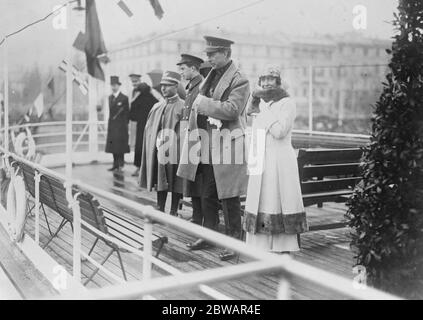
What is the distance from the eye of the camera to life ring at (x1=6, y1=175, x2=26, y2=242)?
4.29 metres

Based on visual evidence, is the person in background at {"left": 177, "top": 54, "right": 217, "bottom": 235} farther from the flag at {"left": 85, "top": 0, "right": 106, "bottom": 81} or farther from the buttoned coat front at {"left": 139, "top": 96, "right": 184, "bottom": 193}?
the flag at {"left": 85, "top": 0, "right": 106, "bottom": 81}

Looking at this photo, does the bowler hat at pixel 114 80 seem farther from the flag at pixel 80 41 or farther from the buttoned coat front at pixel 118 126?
the flag at pixel 80 41

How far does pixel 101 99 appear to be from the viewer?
9.41 metres

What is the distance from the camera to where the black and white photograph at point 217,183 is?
2.55 meters

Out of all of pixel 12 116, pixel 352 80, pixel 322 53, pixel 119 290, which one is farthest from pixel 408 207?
pixel 352 80

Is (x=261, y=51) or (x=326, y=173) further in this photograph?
(x=261, y=51)

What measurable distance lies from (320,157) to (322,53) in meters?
5.49

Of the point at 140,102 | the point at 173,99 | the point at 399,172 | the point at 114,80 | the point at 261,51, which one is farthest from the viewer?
the point at 114,80

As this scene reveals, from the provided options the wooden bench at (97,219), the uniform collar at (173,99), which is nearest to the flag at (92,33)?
the uniform collar at (173,99)

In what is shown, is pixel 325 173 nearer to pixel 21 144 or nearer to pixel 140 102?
pixel 21 144

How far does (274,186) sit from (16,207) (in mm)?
2108

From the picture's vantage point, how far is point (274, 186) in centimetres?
369

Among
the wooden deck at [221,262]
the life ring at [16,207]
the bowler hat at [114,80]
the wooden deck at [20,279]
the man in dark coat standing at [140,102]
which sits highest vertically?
the bowler hat at [114,80]

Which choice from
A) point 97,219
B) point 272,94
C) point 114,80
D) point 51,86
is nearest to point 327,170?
point 272,94
